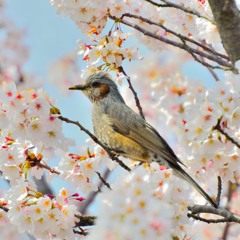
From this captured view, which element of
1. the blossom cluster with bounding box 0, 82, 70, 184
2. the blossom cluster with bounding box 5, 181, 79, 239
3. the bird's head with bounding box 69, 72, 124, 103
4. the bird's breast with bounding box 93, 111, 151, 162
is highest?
the bird's head with bounding box 69, 72, 124, 103

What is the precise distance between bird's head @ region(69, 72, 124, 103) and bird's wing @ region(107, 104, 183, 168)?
8.8 inches

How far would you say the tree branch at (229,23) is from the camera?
3.37m

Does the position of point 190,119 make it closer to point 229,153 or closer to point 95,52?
point 229,153

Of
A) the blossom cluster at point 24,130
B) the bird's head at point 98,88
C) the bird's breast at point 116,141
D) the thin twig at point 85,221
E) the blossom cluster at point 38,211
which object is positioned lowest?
the blossom cluster at point 38,211

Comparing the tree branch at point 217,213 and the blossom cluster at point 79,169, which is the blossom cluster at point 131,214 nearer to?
the tree branch at point 217,213

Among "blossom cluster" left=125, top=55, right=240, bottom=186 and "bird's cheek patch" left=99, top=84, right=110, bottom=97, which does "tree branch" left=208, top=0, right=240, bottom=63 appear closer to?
"blossom cluster" left=125, top=55, right=240, bottom=186

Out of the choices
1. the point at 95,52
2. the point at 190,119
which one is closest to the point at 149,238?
the point at 190,119

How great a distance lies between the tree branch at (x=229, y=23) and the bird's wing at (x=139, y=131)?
1.11 meters

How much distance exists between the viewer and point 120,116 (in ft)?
16.4

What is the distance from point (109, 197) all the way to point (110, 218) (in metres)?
0.10

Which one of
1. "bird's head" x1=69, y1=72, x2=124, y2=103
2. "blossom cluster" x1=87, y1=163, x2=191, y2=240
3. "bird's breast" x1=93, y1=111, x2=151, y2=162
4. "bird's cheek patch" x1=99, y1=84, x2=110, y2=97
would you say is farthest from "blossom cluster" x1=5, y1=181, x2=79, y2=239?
"bird's cheek patch" x1=99, y1=84, x2=110, y2=97

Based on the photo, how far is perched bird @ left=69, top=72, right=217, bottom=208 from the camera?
448 centimetres

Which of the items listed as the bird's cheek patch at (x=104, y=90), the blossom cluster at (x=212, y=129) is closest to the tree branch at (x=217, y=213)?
the blossom cluster at (x=212, y=129)

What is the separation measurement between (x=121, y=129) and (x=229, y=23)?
1707 mm
